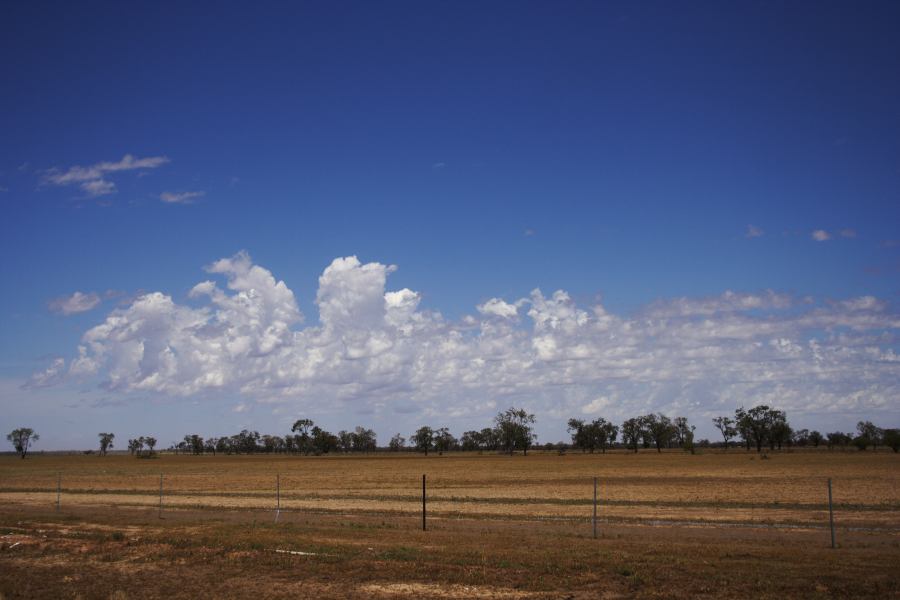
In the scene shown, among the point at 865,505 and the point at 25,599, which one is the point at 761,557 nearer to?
the point at 25,599

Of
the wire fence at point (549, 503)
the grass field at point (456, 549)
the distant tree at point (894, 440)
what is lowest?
the distant tree at point (894, 440)

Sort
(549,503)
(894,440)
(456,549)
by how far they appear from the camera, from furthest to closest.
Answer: (894,440) < (549,503) < (456,549)

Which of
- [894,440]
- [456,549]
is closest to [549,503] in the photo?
[456,549]

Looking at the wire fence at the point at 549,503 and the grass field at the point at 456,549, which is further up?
the grass field at the point at 456,549

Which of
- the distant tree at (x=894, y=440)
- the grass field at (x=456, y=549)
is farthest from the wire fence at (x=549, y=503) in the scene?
the distant tree at (x=894, y=440)

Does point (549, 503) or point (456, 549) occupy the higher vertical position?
point (456, 549)

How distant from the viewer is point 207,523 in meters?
29.0

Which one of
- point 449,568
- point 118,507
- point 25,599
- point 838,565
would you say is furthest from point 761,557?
point 118,507

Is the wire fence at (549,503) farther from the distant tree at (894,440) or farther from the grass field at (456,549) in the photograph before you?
the distant tree at (894,440)

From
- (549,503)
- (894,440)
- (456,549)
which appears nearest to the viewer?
(456,549)

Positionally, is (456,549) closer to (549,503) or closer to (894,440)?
(549,503)

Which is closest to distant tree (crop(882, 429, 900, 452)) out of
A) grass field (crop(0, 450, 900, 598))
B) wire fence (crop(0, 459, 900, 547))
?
wire fence (crop(0, 459, 900, 547))

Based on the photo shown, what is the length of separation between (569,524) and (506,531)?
13.3ft

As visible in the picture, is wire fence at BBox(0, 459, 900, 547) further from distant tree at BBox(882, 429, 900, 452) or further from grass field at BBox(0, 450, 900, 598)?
distant tree at BBox(882, 429, 900, 452)
